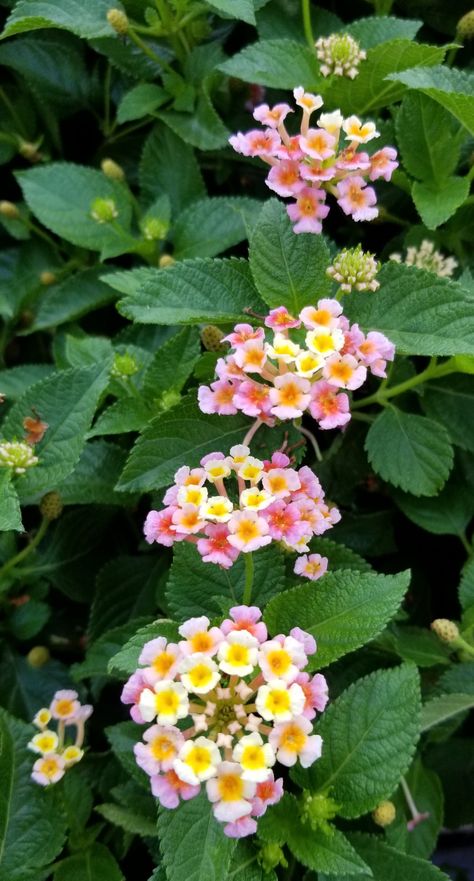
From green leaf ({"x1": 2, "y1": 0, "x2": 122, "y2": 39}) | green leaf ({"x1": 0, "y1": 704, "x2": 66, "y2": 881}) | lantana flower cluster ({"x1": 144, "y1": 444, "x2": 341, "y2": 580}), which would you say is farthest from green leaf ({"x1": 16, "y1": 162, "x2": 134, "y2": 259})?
green leaf ({"x1": 0, "y1": 704, "x2": 66, "y2": 881})

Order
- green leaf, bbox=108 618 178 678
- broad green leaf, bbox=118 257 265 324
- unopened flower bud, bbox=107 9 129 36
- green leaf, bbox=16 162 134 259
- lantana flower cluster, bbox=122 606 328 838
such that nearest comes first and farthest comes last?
lantana flower cluster, bbox=122 606 328 838 < green leaf, bbox=108 618 178 678 < broad green leaf, bbox=118 257 265 324 < unopened flower bud, bbox=107 9 129 36 < green leaf, bbox=16 162 134 259

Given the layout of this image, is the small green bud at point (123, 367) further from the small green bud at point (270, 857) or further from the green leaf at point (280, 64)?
the small green bud at point (270, 857)

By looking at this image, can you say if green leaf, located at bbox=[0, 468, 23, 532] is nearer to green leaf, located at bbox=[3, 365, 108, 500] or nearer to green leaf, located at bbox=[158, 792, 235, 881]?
green leaf, located at bbox=[3, 365, 108, 500]

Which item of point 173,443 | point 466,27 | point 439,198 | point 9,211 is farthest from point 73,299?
point 466,27

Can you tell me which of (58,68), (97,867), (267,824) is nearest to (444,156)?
(58,68)

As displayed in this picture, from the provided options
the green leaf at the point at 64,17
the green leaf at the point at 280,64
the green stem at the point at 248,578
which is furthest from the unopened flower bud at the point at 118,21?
the green stem at the point at 248,578
